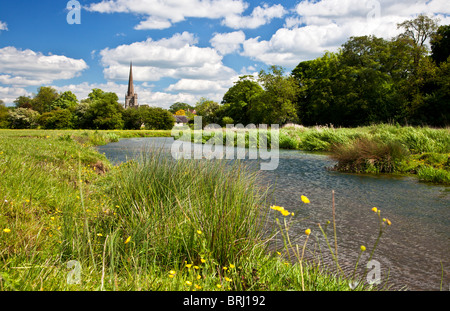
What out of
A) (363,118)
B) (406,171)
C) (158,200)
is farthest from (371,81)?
(158,200)

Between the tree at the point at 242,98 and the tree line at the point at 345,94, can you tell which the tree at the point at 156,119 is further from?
the tree at the point at 242,98

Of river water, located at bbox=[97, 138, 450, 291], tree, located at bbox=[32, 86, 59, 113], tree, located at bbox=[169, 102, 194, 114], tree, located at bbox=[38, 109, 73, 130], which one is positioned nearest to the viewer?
river water, located at bbox=[97, 138, 450, 291]

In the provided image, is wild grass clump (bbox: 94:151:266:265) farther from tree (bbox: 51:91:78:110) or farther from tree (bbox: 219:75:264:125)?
tree (bbox: 51:91:78:110)

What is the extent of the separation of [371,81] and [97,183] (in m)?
35.5

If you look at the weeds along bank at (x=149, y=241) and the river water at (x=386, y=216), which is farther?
the river water at (x=386, y=216)

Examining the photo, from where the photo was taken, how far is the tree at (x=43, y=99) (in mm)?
71812

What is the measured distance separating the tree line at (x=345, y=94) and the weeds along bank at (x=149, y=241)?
70.9ft

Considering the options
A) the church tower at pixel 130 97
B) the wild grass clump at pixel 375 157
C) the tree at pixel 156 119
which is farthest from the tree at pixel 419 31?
the church tower at pixel 130 97

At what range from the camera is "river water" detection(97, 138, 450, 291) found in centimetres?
389

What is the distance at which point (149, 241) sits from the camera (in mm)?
3295

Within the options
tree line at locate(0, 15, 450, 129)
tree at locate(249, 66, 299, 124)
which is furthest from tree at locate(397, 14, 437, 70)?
tree at locate(249, 66, 299, 124)

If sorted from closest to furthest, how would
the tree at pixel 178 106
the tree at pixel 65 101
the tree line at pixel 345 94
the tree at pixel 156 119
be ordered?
the tree line at pixel 345 94 → the tree at pixel 156 119 → the tree at pixel 65 101 → the tree at pixel 178 106
